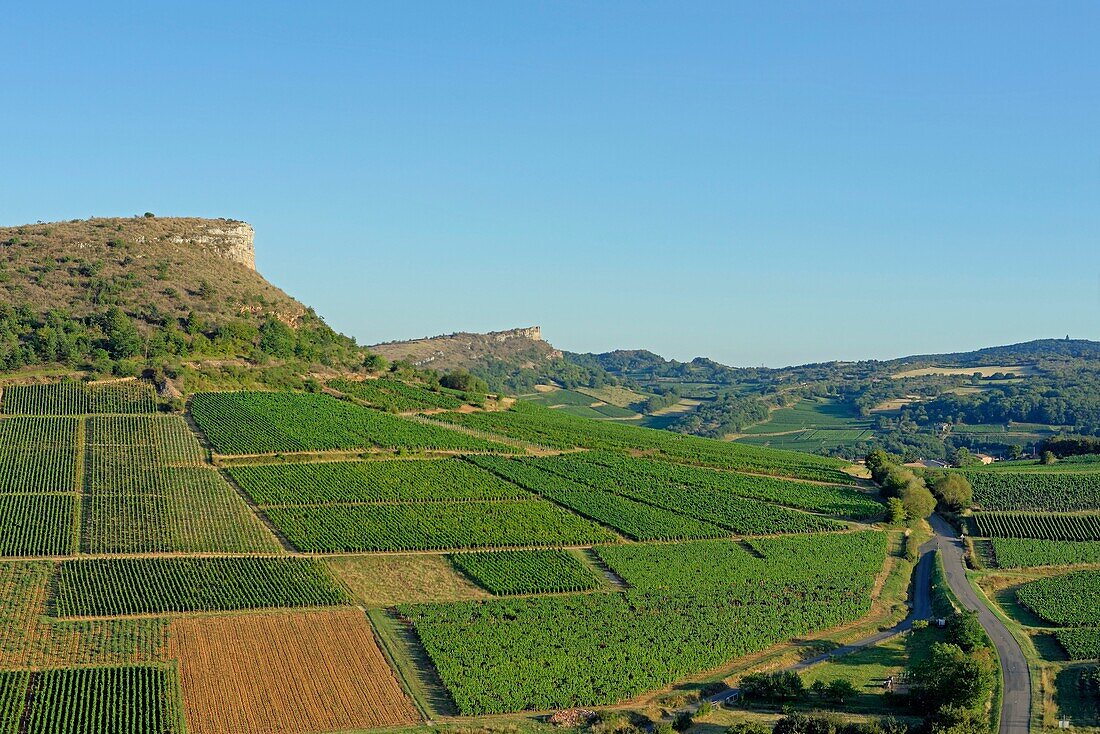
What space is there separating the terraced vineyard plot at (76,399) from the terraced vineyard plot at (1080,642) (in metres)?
74.7

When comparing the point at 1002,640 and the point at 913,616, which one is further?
the point at 913,616

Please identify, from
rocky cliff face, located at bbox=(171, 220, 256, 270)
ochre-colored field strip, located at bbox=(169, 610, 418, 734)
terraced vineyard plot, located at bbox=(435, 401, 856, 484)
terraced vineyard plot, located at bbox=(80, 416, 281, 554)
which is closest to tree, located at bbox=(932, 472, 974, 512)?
terraced vineyard plot, located at bbox=(435, 401, 856, 484)

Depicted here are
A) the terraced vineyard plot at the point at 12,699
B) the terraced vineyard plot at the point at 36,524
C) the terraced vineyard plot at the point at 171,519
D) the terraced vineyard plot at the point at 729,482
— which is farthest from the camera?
the terraced vineyard plot at the point at 729,482

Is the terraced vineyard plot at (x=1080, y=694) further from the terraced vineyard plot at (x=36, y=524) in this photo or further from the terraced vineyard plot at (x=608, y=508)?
the terraced vineyard plot at (x=36, y=524)

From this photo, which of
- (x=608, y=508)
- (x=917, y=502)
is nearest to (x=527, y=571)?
(x=608, y=508)

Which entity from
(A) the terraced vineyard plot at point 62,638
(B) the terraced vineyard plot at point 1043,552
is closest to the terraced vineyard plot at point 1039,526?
(B) the terraced vineyard plot at point 1043,552

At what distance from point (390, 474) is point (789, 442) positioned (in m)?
102

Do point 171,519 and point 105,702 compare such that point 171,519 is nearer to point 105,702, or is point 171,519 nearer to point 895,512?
point 105,702

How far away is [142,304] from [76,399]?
20.8m

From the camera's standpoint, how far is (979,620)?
6262 centimetres

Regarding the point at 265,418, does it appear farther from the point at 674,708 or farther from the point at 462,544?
the point at 674,708

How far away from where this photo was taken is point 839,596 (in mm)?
65438

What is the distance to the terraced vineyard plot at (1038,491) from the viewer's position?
8688 centimetres

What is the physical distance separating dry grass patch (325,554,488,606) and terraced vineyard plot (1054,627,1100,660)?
32949mm
